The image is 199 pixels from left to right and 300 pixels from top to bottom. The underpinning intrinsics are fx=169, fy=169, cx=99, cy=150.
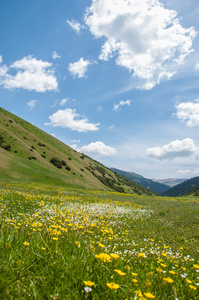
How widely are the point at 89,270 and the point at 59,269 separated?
1.50 ft

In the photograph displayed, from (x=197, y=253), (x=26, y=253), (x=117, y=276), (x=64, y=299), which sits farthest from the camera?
(x=197, y=253)

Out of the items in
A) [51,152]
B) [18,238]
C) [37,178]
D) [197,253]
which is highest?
[51,152]

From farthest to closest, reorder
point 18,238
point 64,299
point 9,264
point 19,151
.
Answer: point 19,151 → point 18,238 → point 9,264 → point 64,299

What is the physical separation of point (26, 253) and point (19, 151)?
2800 inches

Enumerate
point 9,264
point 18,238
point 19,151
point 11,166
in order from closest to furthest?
point 9,264 < point 18,238 < point 11,166 < point 19,151

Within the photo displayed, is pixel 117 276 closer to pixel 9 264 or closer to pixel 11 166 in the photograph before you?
pixel 9 264

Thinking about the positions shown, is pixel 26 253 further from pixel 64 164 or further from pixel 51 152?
pixel 51 152

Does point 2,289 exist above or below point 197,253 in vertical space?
above

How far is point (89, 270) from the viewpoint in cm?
257

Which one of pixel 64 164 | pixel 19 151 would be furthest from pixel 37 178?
pixel 64 164

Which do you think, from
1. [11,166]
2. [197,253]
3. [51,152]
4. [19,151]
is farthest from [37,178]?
[197,253]

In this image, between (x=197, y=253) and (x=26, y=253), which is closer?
(x=26, y=253)

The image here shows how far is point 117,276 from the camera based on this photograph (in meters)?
2.54

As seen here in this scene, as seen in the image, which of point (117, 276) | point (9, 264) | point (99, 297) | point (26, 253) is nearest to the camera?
point (99, 297)
